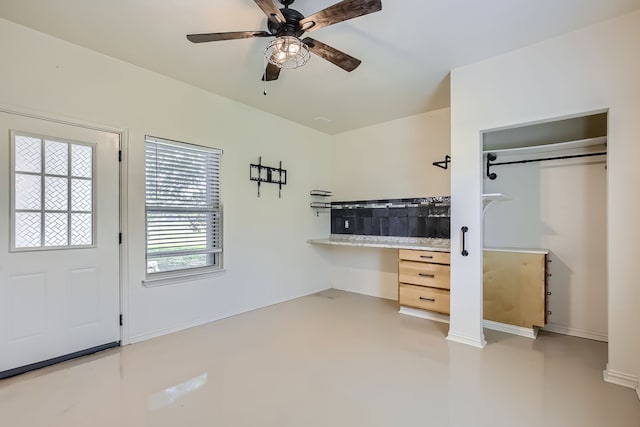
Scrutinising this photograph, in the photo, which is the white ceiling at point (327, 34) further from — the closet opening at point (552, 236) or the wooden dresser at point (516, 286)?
the wooden dresser at point (516, 286)

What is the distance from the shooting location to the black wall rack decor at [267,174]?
411 cm

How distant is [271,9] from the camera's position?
1.83m

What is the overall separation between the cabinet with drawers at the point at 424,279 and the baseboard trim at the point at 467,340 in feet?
1.35

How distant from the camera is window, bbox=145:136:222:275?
3.20 metres

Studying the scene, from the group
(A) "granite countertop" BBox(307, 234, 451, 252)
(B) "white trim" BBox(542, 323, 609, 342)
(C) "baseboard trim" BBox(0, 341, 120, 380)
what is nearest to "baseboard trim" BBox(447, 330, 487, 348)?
(A) "granite countertop" BBox(307, 234, 451, 252)

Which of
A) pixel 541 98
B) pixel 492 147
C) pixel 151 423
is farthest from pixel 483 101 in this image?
pixel 151 423

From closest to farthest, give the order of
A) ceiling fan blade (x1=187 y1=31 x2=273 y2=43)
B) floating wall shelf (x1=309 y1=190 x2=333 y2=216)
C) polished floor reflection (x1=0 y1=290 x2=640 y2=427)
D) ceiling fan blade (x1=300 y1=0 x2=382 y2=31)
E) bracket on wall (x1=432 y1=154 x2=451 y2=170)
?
1. ceiling fan blade (x1=300 y1=0 x2=382 y2=31)
2. polished floor reflection (x1=0 y1=290 x2=640 y2=427)
3. ceiling fan blade (x1=187 y1=31 x2=273 y2=43)
4. bracket on wall (x1=432 y1=154 x2=451 y2=170)
5. floating wall shelf (x1=309 y1=190 x2=333 y2=216)

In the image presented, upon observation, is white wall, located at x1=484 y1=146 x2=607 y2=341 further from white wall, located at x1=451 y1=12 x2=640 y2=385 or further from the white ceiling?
the white ceiling

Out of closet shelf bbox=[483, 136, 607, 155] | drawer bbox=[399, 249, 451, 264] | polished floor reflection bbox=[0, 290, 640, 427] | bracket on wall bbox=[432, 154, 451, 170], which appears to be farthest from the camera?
bracket on wall bbox=[432, 154, 451, 170]

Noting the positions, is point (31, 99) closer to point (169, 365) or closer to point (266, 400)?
point (169, 365)

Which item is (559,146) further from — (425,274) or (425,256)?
(425,274)

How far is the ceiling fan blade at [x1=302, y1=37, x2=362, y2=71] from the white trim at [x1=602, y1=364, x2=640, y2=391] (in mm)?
3010

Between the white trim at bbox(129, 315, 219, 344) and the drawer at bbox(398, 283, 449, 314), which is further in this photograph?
the drawer at bbox(398, 283, 449, 314)

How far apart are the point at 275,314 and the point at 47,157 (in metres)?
2.78
